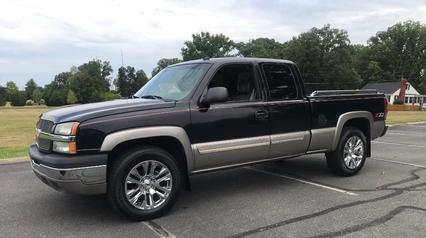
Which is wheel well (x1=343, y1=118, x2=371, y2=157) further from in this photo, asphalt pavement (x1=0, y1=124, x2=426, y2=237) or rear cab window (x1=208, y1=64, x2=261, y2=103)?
rear cab window (x1=208, y1=64, x2=261, y2=103)

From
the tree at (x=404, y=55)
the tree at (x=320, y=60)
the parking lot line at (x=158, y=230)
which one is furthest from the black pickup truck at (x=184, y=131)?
the tree at (x=404, y=55)

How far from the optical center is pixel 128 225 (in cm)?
518

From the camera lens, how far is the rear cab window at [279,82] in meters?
6.63

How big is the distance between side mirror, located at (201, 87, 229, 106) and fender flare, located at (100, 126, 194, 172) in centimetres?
48

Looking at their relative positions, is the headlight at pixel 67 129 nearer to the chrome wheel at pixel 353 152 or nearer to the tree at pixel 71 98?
the chrome wheel at pixel 353 152

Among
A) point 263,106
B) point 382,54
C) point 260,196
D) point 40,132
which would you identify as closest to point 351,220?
point 260,196

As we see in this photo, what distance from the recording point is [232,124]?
600cm

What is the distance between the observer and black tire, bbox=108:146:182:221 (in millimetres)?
5148

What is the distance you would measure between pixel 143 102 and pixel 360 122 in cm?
411

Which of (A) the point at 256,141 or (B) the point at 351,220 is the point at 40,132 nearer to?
(A) the point at 256,141

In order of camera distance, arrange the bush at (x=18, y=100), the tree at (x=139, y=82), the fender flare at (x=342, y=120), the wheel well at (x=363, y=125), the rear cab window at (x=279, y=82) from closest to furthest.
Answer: the rear cab window at (x=279, y=82)
the fender flare at (x=342, y=120)
the wheel well at (x=363, y=125)
the tree at (x=139, y=82)
the bush at (x=18, y=100)

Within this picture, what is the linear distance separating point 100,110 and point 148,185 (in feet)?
3.36

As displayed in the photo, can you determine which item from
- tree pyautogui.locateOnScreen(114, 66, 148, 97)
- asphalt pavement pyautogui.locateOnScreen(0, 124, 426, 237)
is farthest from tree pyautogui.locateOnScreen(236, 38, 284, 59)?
asphalt pavement pyautogui.locateOnScreen(0, 124, 426, 237)

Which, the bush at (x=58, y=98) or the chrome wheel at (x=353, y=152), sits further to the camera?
the bush at (x=58, y=98)
